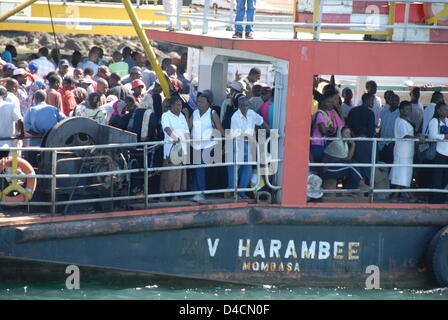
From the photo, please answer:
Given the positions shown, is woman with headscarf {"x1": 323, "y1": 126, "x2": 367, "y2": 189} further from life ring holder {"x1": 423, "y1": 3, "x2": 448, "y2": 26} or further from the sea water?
life ring holder {"x1": 423, "y1": 3, "x2": 448, "y2": 26}

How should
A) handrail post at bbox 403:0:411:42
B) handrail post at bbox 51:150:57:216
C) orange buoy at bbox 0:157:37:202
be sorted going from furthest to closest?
1. handrail post at bbox 403:0:411:42
2. orange buoy at bbox 0:157:37:202
3. handrail post at bbox 51:150:57:216

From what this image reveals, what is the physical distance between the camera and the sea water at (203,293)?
9.58m

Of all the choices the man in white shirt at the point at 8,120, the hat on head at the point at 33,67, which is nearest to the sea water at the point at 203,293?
the man in white shirt at the point at 8,120

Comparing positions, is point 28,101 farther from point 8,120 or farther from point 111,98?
point 8,120

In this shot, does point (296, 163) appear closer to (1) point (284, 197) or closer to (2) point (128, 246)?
(1) point (284, 197)

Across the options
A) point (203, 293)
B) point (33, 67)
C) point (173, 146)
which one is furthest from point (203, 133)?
point (33, 67)

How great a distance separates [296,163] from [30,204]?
2.94 m

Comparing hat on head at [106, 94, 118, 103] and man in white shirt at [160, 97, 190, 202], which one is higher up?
hat on head at [106, 94, 118, 103]

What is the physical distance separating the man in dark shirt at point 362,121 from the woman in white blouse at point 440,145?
68 centimetres

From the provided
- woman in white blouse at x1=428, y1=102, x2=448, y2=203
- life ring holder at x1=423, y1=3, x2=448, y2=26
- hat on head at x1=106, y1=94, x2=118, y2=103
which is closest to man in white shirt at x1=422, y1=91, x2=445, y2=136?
woman in white blouse at x1=428, y1=102, x2=448, y2=203

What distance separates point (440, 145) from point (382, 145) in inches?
31.4

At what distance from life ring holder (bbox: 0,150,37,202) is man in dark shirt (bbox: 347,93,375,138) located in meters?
3.80

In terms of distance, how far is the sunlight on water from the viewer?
31.4 ft

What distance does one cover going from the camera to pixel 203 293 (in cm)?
996
